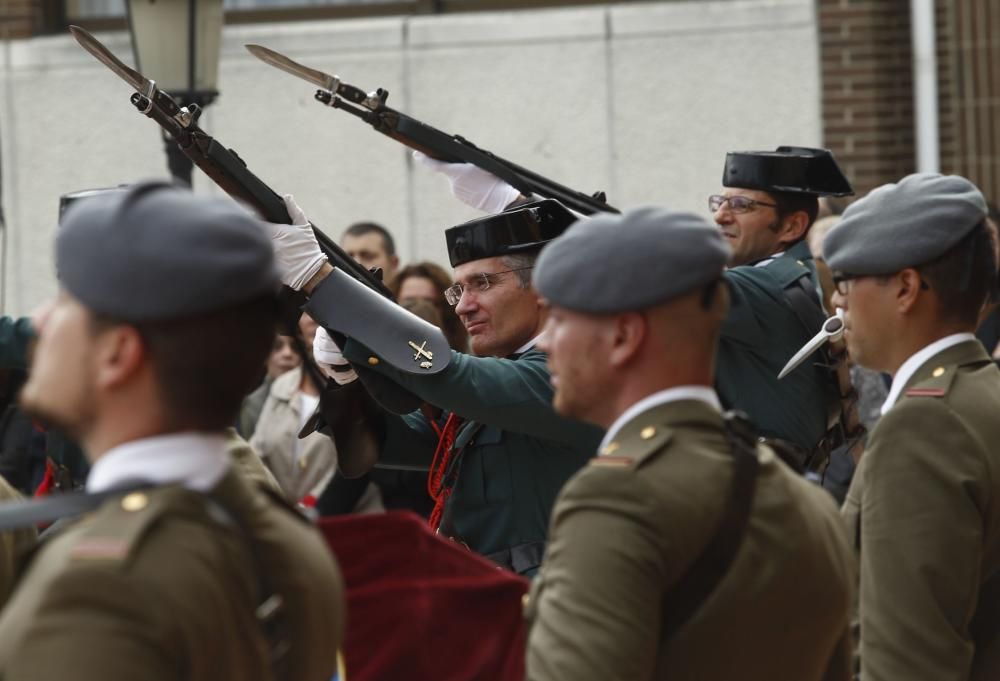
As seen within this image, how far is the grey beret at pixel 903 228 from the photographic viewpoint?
10.8 ft

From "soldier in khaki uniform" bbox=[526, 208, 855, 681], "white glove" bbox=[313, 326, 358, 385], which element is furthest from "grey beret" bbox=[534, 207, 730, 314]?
"white glove" bbox=[313, 326, 358, 385]

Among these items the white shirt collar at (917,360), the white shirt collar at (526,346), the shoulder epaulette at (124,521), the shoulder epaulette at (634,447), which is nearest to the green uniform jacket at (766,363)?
the white shirt collar at (526,346)

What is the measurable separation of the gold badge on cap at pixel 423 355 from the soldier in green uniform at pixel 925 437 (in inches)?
35.4

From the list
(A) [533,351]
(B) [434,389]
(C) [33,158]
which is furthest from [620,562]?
(C) [33,158]

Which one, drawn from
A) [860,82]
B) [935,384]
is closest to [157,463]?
[935,384]

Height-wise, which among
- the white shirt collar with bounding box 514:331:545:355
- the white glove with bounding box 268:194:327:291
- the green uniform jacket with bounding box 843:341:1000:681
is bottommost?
the green uniform jacket with bounding box 843:341:1000:681

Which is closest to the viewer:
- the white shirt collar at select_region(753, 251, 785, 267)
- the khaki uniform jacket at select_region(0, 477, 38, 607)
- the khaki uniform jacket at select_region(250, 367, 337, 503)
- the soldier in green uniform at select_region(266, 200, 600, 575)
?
the khaki uniform jacket at select_region(0, 477, 38, 607)

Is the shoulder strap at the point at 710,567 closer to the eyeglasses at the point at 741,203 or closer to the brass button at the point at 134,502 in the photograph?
the brass button at the point at 134,502

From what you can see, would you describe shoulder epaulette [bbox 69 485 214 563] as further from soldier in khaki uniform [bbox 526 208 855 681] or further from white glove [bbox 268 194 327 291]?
white glove [bbox 268 194 327 291]

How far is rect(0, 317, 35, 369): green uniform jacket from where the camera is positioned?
13.4 ft

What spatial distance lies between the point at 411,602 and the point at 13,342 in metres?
2.01

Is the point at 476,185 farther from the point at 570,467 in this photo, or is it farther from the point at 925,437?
the point at 925,437

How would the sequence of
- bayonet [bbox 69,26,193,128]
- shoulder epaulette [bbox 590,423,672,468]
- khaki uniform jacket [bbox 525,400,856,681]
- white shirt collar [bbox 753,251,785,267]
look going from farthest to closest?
white shirt collar [bbox 753,251,785,267] < bayonet [bbox 69,26,193,128] < shoulder epaulette [bbox 590,423,672,468] < khaki uniform jacket [bbox 525,400,856,681]

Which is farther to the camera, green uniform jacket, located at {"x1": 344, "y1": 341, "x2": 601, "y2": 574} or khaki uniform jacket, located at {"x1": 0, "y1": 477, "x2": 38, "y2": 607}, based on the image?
green uniform jacket, located at {"x1": 344, "y1": 341, "x2": 601, "y2": 574}
